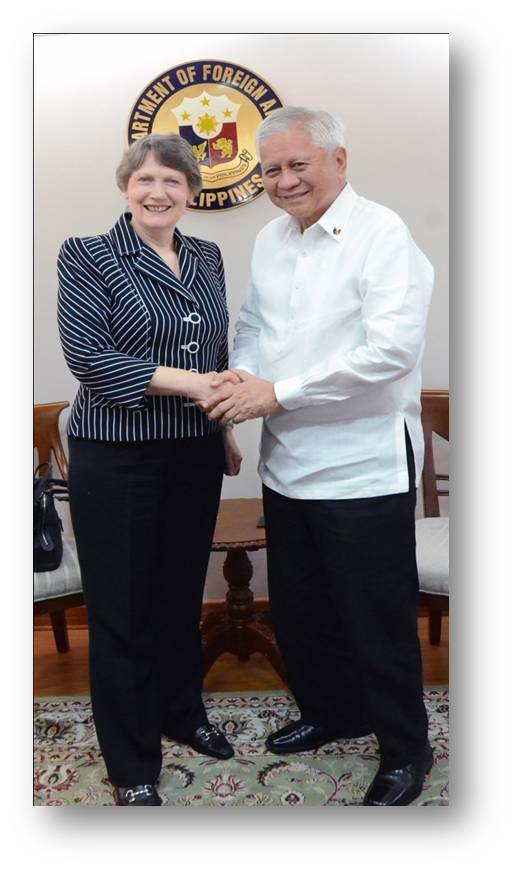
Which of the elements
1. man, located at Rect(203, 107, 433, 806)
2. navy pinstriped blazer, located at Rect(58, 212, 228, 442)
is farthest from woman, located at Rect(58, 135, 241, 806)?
man, located at Rect(203, 107, 433, 806)

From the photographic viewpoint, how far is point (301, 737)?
2002 mm

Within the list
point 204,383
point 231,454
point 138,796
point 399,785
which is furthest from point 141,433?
point 399,785

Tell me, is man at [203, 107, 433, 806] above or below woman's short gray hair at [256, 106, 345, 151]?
below

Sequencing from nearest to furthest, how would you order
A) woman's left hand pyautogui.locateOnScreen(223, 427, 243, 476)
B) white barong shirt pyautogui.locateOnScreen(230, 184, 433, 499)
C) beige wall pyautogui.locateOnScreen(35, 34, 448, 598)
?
white barong shirt pyautogui.locateOnScreen(230, 184, 433, 499) < beige wall pyautogui.locateOnScreen(35, 34, 448, 598) < woman's left hand pyautogui.locateOnScreen(223, 427, 243, 476)

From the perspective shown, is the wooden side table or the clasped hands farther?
the wooden side table

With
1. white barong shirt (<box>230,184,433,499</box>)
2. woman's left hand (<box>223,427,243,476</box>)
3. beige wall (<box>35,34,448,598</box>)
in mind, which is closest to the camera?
white barong shirt (<box>230,184,433,499</box>)

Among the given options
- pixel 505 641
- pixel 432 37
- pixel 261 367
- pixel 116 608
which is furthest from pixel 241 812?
pixel 432 37

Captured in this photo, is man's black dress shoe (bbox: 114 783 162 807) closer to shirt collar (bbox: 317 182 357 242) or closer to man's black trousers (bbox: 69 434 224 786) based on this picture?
man's black trousers (bbox: 69 434 224 786)

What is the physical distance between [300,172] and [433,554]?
2.74 ft

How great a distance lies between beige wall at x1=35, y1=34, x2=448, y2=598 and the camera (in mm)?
1791

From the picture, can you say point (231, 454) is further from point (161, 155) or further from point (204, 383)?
point (161, 155)

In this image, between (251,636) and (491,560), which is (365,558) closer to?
(491,560)

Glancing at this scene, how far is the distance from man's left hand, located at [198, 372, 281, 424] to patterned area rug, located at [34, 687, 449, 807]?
0.70m

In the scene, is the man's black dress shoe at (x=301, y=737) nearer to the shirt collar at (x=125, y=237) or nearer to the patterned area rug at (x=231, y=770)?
the patterned area rug at (x=231, y=770)
